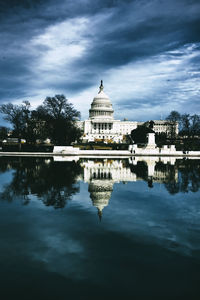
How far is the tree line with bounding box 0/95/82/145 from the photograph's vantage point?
49213mm

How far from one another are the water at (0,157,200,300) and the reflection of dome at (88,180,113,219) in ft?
0.12

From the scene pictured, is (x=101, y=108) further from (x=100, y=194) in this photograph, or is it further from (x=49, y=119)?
(x=100, y=194)

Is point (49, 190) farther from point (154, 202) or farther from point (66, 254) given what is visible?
point (66, 254)

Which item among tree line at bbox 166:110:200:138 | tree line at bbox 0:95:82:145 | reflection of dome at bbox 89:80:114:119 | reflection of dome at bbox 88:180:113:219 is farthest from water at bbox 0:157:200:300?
reflection of dome at bbox 89:80:114:119

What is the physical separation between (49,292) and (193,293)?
7.33 ft

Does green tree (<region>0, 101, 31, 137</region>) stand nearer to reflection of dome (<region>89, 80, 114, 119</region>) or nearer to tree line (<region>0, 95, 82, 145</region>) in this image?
tree line (<region>0, 95, 82, 145</region>)

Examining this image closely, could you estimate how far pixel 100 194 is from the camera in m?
11.3

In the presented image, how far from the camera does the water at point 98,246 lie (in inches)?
175

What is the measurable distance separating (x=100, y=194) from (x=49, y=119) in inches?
1757

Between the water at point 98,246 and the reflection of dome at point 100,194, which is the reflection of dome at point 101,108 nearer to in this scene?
the reflection of dome at point 100,194

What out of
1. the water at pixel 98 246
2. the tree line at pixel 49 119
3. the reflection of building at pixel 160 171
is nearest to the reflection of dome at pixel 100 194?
the water at pixel 98 246

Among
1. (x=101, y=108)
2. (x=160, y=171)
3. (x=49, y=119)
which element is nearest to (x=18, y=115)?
(x=49, y=119)

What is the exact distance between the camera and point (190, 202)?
10.1 metres

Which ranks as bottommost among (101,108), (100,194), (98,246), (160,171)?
(98,246)
